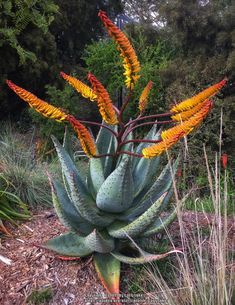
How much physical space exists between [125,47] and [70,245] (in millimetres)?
1293

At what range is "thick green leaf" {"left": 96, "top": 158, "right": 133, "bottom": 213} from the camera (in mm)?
2367

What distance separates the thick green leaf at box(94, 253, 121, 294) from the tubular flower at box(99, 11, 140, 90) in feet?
3.55

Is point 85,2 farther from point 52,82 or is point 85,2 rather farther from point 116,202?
point 116,202

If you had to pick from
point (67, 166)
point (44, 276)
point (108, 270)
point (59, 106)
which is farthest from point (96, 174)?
point (59, 106)

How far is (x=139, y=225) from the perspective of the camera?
2.40 m

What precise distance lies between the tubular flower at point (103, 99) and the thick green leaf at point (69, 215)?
0.66 m

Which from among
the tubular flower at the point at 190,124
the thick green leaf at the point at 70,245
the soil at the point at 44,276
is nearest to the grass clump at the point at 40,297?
the soil at the point at 44,276

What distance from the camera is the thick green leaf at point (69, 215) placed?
8.45ft

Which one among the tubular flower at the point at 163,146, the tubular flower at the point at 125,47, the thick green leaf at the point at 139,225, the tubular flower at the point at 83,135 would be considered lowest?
the thick green leaf at the point at 139,225

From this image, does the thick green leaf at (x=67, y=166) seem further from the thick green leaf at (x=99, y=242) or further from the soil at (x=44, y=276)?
the soil at (x=44, y=276)

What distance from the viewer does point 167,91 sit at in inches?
249

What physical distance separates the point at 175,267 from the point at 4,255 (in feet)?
3.84

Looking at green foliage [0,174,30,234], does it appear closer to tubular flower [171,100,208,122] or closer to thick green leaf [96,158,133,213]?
thick green leaf [96,158,133,213]

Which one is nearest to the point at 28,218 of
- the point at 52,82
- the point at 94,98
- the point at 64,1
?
the point at 94,98
